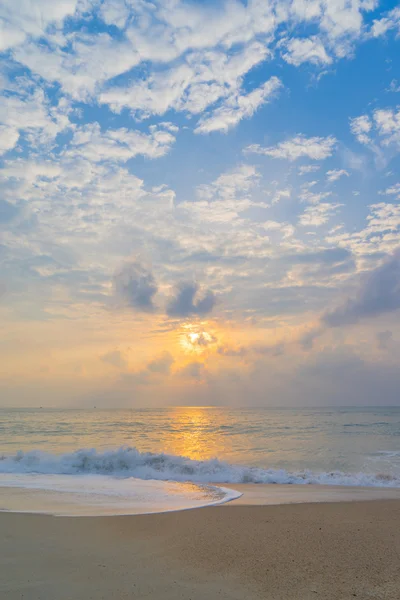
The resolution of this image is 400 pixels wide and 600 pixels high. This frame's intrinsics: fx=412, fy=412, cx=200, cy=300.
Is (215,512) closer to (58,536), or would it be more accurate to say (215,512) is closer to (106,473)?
Answer: (58,536)

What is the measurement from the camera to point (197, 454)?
27891mm

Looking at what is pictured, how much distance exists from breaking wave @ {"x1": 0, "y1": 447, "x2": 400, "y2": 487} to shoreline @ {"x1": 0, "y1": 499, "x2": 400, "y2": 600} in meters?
8.40

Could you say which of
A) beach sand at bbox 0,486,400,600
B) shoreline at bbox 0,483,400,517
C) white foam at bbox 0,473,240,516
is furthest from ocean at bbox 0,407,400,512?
beach sand at bbox 0,486,400,600

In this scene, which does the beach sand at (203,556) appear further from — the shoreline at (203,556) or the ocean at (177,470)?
the ocean at (177,470)

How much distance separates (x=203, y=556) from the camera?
714cm

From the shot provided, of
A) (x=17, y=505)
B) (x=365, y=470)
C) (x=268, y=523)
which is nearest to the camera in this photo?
(x=268, y=523)

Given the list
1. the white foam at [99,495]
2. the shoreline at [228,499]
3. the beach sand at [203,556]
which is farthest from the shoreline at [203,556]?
the white foam at [99,495]

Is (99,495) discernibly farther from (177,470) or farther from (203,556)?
(177,470)

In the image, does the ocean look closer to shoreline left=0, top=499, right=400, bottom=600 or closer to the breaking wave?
the breaking wave

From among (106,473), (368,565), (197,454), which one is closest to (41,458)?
(106,473)

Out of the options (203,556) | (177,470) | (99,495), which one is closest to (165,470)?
(177,470)

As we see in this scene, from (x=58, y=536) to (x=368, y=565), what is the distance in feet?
19.2

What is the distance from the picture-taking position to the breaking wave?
18562 millimetres

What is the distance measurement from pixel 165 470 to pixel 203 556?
14580 millimetres
